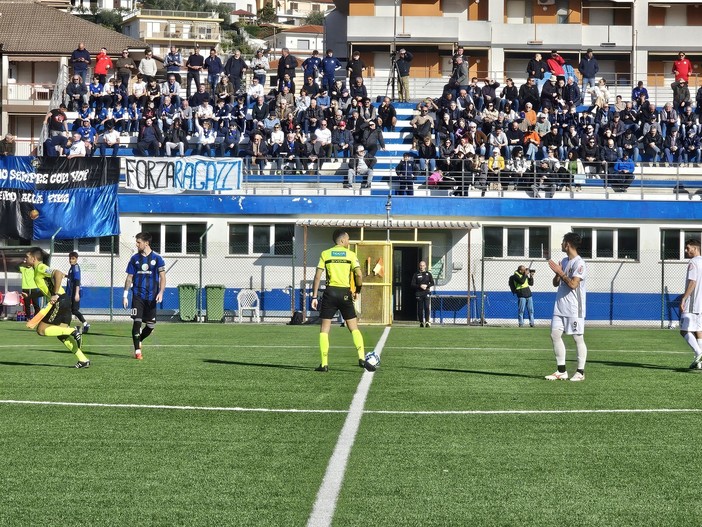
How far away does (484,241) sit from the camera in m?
36.0

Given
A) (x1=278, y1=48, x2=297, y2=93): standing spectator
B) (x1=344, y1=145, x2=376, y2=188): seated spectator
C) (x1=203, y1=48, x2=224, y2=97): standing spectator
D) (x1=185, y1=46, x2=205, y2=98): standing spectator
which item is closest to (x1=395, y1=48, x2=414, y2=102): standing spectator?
(x1=278, y1=48, x2=297, y2=93): standing spectator

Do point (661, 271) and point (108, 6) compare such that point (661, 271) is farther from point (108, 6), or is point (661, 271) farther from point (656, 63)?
point (108, 6)

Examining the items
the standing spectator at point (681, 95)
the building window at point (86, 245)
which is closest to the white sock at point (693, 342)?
the building window at point (86, 245)

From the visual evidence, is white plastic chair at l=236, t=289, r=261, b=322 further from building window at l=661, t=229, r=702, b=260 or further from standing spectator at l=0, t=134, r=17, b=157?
building window at l=661, t=229, r=702, b=260

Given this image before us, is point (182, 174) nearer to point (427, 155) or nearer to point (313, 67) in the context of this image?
point (427, 155)

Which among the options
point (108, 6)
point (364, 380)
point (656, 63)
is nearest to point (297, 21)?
point (108, 6)

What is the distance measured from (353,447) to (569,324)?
19.0ft

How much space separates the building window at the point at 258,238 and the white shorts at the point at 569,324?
71.2 feet

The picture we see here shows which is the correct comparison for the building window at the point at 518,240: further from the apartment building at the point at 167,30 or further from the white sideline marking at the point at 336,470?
the apartment building at the point at 167,30

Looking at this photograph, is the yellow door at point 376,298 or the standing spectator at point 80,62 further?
the standing spectator at point 80,62

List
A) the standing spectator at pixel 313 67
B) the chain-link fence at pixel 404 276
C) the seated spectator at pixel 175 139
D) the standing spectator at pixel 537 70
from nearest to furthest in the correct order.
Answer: the chain-link fence at pixel 404 276 < the seated spectator at pixel 175 139 < the standing spectator at pixel 313 67 < the standing spectator at pixel 537 70

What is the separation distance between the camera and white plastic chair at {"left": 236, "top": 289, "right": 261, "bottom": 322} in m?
34.1

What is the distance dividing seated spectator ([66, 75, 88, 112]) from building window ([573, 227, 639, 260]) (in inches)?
657

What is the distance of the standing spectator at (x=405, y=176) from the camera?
3625cm
